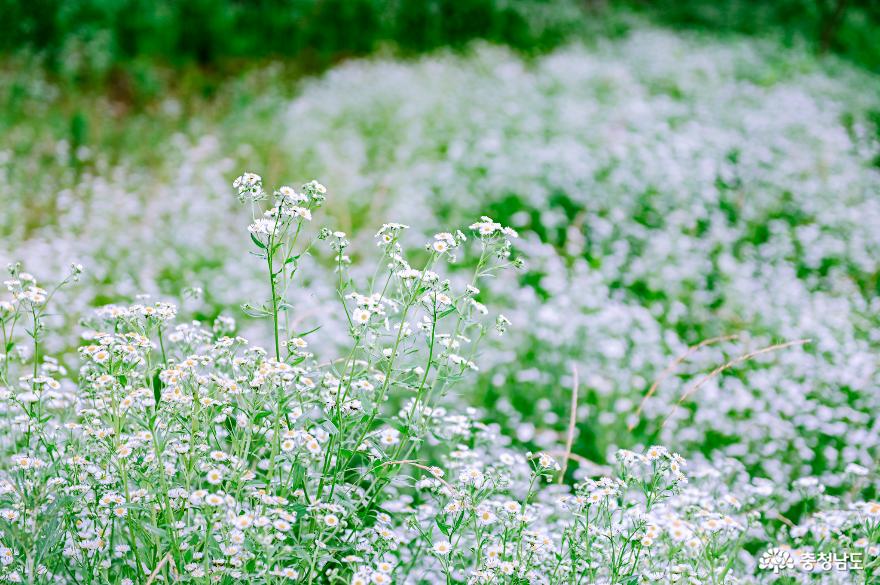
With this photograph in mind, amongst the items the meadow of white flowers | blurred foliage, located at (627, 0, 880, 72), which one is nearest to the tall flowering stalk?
the meadow of white flowers

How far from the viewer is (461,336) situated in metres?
2.22

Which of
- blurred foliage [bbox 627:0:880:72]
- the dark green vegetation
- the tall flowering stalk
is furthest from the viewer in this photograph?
blurred foliage [bbox 627:0:880:72]

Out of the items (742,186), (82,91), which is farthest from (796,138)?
(82,91)

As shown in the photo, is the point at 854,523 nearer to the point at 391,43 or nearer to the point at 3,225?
the point at 3,225

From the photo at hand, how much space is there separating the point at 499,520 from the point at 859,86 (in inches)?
398

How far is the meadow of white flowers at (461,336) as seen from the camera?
2051mm

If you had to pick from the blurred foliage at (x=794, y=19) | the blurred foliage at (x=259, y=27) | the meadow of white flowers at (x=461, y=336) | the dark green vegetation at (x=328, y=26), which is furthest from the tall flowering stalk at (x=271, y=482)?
the blurred foliage at (x=794, y=19)

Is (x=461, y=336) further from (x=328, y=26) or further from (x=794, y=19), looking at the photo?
(x=794, y=19)

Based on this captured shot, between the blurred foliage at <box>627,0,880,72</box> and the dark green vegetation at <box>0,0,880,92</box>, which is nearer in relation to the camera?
the dark green vegetation at <box>0,0,880,92</box>

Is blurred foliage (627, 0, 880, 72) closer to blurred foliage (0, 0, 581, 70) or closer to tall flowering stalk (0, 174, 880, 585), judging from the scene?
blurred foliage (0, 0, 581, 70)

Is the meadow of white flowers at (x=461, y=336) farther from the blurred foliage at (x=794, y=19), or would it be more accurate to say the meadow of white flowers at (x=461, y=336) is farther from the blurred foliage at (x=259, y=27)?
the blurred foliage at (x=794, y=19)

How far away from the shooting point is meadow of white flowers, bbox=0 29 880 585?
2.05 m

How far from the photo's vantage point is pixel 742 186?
21.2ft

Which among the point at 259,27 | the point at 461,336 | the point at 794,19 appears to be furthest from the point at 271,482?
the point at 794,19
